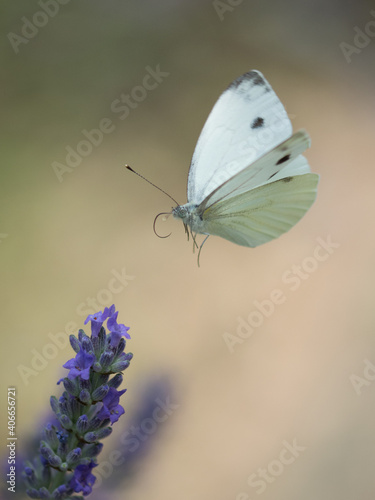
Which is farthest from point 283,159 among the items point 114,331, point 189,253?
point 189,253

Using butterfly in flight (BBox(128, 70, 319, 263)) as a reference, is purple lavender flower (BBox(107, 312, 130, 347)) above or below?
below

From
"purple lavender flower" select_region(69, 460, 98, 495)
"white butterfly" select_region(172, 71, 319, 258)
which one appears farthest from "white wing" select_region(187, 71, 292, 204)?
"purple lavender flower" select_region(69, 460, 98, 495)

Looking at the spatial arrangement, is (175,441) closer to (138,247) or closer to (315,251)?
(138,247)

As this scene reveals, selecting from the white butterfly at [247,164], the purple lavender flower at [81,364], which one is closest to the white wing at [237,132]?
the white butterfly at [247,164]

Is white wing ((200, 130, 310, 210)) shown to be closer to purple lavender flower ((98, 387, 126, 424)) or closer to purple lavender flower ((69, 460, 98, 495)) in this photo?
purple lavender flower ((98, 387, 126, 424))

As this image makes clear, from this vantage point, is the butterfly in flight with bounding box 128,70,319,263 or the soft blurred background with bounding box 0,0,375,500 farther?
the soft blurred background with bounding box 0,0,375,500

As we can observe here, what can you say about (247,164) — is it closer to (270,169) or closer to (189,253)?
(270,169)
